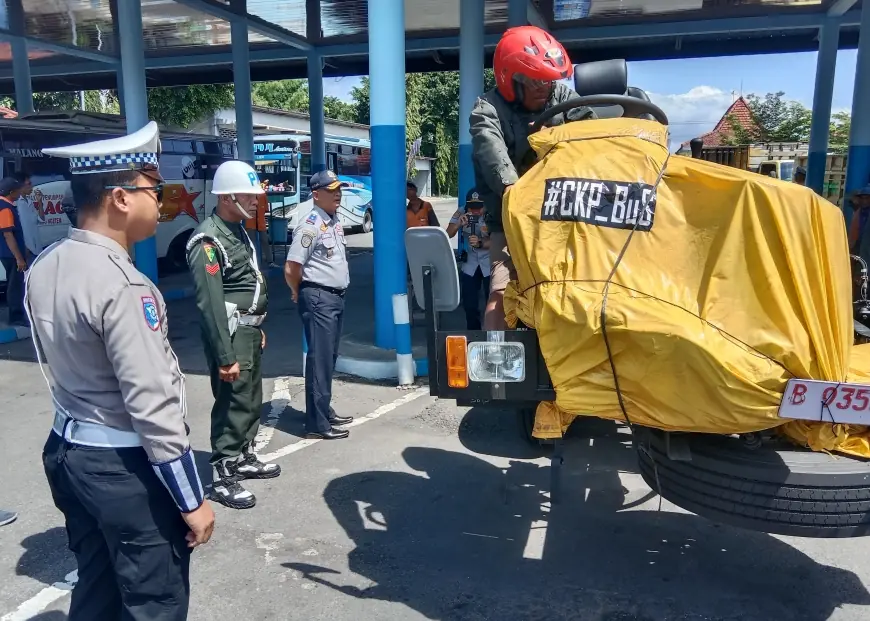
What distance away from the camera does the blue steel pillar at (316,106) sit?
1702 centimetres

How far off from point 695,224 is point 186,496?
1.90 metres

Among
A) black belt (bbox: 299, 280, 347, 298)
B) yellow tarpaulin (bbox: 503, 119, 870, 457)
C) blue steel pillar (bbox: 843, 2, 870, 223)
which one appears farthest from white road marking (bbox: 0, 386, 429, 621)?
blue steel pillar (bbox: 843, 2, 870, 223)

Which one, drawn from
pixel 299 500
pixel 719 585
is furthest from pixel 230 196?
pixel 719 585

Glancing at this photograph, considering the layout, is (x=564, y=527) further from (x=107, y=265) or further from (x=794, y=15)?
(x=794, y=15)

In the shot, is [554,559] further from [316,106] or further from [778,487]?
[316,106]

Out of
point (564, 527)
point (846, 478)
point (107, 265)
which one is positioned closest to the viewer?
point (107, 265)

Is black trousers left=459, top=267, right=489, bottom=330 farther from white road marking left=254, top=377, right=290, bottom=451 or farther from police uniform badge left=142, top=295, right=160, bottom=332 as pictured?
police uniform badge left=142, top=295, right=160, bottom=332

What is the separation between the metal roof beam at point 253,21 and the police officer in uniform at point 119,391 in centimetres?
1120

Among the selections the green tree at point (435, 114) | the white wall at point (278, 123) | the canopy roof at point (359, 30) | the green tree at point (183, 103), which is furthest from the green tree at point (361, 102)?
the canopy roof at point (359, 30)

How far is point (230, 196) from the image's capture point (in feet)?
13.9

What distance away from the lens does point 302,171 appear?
77.5 feet

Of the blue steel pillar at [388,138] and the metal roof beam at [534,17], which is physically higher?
the metal roof beam at [534,17]

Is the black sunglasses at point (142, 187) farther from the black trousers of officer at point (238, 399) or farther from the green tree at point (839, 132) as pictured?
the green tree at point (839, 132)

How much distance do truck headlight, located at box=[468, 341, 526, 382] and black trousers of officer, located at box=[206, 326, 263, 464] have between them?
1.96 metres
